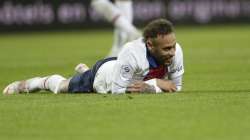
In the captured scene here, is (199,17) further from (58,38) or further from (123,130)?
(123,130)

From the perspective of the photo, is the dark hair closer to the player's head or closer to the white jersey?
the player's head

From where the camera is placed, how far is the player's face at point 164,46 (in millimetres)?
8312

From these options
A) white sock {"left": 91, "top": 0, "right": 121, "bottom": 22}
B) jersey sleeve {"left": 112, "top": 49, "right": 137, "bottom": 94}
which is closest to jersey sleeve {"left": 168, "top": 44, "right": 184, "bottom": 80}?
jersey sleeve {"left": 112, "top": 49, "right": 137, "bottom": 94}

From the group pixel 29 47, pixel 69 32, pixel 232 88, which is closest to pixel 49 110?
pixel 232 88

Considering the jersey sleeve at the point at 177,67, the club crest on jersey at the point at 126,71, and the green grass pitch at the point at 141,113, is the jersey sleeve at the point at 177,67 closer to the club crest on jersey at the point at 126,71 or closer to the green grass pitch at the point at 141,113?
the green grass pitch at the point at 141,113

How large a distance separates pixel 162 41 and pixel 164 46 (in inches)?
2.0

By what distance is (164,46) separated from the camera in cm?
831

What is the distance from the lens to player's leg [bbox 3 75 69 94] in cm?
941

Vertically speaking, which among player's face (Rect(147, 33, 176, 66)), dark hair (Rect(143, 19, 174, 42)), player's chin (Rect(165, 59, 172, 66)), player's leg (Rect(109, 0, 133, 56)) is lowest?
player's leg (Rect(109, 0, 133, 56))

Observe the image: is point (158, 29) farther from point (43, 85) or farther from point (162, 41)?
point (43, 85)

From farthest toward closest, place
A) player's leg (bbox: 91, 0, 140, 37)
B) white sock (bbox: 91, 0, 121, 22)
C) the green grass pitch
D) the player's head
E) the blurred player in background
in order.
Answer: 1. white sock (bbox: 91, 0, 121, 22)
2. the blurred player in background
3. player's leg (bbox: 91, 0, 140, 37)
4. the player's head
5. the green grass pitch

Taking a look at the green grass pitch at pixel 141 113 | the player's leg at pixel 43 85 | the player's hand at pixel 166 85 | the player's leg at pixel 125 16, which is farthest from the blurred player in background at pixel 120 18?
the player's hand at pixel 166 85

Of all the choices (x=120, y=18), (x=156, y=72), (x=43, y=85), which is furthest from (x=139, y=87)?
(x=120, y=18)

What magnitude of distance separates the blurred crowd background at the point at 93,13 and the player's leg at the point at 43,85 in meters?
17.5
